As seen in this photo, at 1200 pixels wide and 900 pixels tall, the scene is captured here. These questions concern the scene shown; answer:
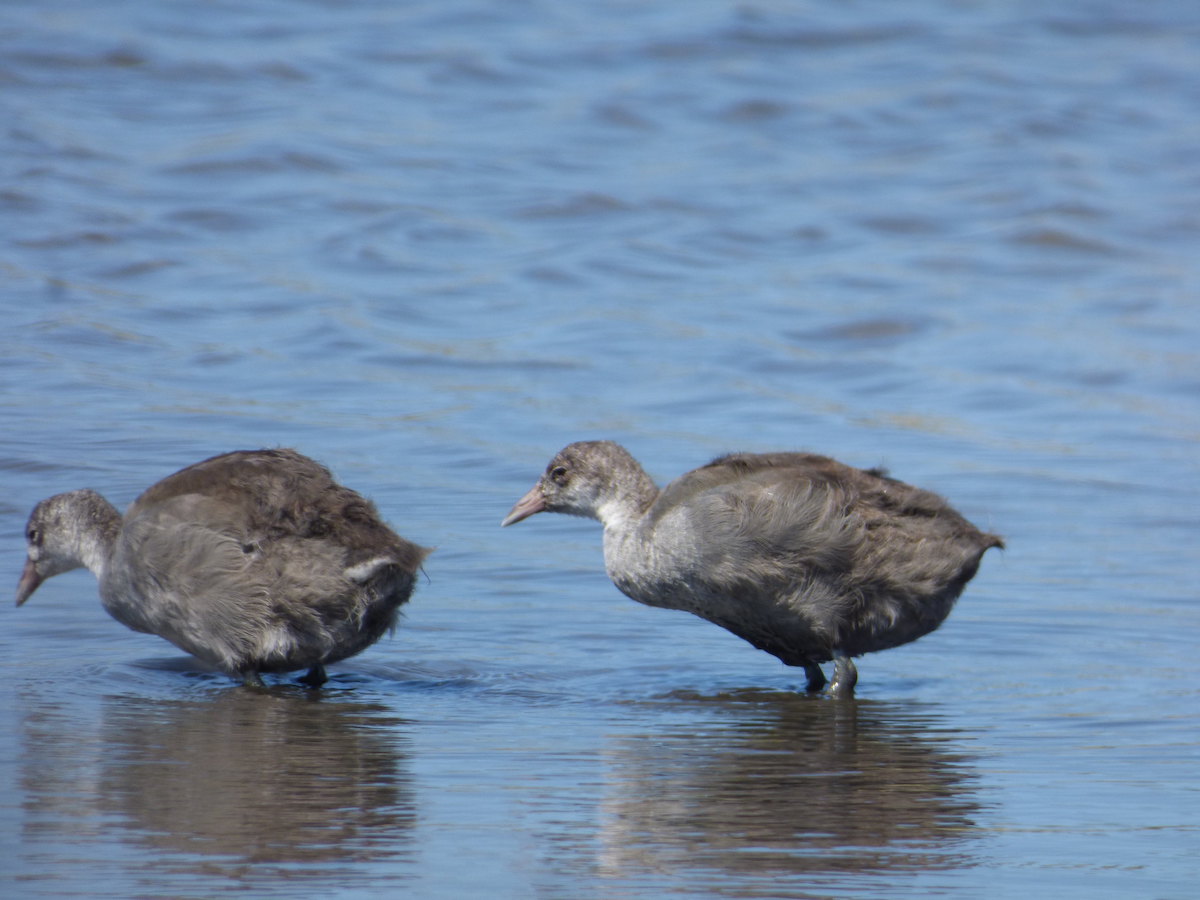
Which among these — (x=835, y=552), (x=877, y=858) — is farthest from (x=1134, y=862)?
(x=835, y=552)

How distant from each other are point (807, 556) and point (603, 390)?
17.8 ft

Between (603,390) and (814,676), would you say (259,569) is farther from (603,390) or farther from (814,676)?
(603,390)

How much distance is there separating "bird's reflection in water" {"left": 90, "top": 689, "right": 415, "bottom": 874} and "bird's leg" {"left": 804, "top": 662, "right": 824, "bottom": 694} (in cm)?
194

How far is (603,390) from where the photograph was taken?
1330 centimetres

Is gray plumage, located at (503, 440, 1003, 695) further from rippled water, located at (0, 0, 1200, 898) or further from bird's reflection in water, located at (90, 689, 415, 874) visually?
bird's reflection in water, located at (90, 689, 415, 874)

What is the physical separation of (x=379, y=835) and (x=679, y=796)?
1.06 meters

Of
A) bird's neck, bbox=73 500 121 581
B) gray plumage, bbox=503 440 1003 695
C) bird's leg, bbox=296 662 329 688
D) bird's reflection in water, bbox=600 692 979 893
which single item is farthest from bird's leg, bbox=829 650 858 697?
bird's neck, bbox=73 500 121 581

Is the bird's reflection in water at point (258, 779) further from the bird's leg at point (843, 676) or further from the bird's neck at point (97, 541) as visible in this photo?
the bird's leg at point (843, 676)

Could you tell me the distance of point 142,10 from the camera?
2419cm

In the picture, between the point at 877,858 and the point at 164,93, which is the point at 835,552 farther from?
the point at 164,93

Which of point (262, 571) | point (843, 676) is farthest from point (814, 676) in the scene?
point (262, 571)

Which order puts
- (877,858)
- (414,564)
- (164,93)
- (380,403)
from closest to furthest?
(877,858), (414,564), (380,403), (164,93)

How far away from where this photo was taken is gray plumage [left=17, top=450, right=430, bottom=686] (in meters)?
7.71

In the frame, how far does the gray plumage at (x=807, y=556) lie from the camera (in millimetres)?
8023
